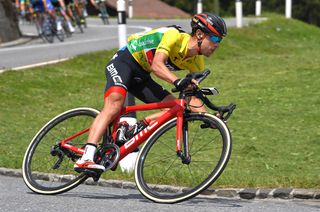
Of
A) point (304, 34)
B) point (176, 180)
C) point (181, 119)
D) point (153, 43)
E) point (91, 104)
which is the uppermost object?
point (153, 43)

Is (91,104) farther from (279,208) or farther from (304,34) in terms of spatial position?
(304,34)

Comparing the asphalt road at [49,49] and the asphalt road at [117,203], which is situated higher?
the asphalt road at [117,203]

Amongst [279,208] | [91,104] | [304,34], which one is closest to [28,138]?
[91,104]

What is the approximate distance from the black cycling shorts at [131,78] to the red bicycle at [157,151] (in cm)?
23

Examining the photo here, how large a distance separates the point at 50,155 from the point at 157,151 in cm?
117

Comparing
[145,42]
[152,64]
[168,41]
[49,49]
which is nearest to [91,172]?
[152,64]

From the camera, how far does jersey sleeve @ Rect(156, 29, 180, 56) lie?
656 cm

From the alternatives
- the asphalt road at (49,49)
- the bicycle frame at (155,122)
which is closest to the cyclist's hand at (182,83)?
the bicycle frame at (155,122)

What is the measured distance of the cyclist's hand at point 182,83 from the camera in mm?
6500

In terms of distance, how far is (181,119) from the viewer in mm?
6660

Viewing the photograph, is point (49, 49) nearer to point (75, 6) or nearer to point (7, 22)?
point (7, 22)

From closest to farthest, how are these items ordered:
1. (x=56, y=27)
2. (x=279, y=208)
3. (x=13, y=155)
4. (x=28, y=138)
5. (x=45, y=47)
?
(x=279, y=208)
(x=13, y=155)
(x=28, y=138)
(x=45, y=47)
(x=56, y=27)

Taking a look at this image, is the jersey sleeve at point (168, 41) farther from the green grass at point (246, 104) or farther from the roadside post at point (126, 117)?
the green grass at point (246, 104)

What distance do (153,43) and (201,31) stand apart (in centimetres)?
42
